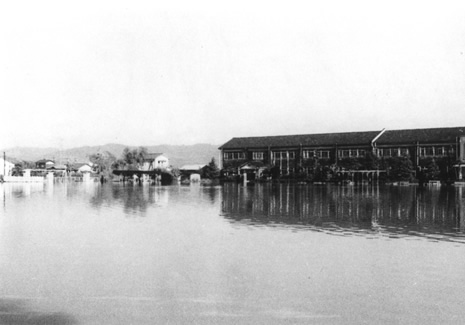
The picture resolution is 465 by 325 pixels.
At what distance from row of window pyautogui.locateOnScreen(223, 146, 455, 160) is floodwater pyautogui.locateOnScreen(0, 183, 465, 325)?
3679 cm

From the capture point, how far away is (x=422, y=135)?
49.1 m

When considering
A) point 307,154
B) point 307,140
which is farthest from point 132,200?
point 307,140

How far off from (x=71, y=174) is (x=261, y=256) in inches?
3555

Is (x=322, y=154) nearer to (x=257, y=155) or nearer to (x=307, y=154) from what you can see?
(x=307, y=154)

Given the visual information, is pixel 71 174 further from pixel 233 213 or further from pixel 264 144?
pixel 233 213

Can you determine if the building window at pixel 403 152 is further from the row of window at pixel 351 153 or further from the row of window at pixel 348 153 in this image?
the row of window at pixel 351 153

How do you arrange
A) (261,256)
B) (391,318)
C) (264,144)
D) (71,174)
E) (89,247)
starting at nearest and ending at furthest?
(391,318) < (261,256) < (89,247) < (264,144) < (71,174)

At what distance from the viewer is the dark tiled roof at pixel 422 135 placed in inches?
1852

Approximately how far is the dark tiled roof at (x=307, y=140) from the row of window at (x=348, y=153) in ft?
2.84

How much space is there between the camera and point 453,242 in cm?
998

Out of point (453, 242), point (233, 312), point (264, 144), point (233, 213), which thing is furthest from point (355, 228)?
point (264, 144)

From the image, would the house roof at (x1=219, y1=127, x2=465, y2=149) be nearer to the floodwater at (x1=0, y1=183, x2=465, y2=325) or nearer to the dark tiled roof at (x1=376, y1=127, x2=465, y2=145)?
the dark tiled roof at (x1=376, y1=127, x2=465, y2=145)

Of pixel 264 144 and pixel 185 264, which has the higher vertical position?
pixel 264 144

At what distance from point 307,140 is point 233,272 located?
50.0 meters
